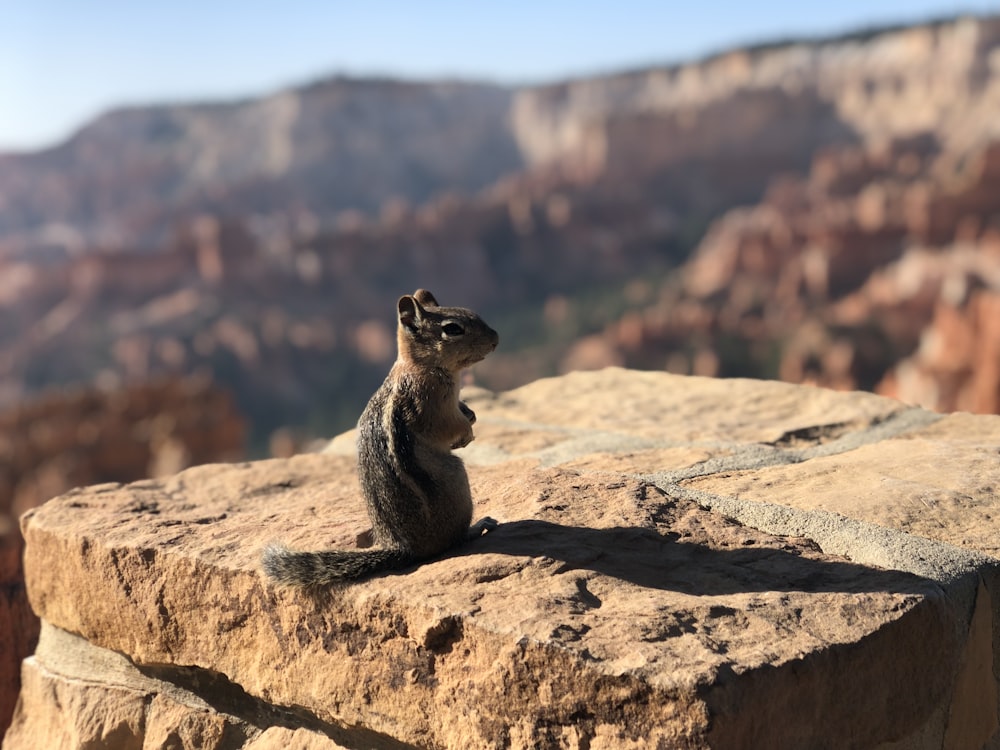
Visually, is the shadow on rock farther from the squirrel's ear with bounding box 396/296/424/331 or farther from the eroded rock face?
the squirrel's ear with bounding box 396/296/424/331

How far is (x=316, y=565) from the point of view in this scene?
1.72m

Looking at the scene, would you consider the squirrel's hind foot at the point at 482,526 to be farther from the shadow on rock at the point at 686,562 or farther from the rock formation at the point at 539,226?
the rock formation at the point at 539,226

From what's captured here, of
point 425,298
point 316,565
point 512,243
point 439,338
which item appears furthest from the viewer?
point 512,243

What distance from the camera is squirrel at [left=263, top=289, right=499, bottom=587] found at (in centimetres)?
176

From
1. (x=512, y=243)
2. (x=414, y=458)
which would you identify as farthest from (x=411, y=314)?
(x=512, y=243)

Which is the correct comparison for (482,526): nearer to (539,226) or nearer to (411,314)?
(411,314)

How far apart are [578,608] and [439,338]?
0.65 meters

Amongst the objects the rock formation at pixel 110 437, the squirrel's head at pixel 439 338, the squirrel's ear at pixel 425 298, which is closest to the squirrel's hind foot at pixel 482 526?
the squirrel's head at pixel 439 338

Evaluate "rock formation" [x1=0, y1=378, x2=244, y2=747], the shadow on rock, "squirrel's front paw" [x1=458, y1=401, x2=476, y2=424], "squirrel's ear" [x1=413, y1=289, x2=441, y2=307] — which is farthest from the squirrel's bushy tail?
"rock formation" [x1=0, y1=378, x2=244, y2=747]

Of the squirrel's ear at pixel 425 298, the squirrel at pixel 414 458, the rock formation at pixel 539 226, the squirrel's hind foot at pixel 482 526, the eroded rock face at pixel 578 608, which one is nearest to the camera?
the eroded rock face at pixel 578 608

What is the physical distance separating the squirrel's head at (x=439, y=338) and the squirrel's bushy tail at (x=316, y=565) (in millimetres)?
416

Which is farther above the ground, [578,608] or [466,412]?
[466,412]

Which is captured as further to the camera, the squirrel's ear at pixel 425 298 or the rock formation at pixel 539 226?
the rock formation at pixel 539 226

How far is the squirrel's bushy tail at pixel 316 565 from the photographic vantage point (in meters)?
1.72
